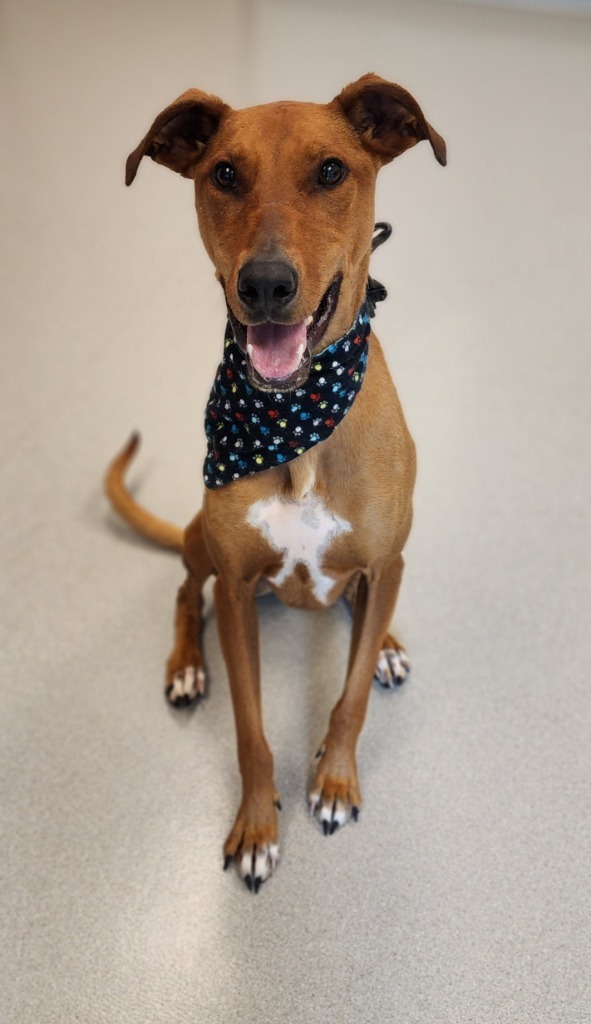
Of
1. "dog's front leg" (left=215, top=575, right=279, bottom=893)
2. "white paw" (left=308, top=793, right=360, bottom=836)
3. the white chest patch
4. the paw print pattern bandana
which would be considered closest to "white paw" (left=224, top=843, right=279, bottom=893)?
"dog's front leg" (left=215, top=575, right=279, bottom=893)

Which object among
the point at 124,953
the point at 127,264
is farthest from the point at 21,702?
the point at 127,264

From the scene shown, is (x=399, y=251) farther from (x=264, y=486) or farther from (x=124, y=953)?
(x=124, y=953)

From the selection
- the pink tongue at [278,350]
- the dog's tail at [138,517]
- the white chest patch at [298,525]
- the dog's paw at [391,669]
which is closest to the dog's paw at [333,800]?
the dog's paw at [391,669]

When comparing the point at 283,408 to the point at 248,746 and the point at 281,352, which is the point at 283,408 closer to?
the point at 281,352

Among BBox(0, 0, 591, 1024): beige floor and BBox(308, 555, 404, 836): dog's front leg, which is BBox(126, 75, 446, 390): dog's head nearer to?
BBox(308, 555, 404, 836): dog's front leg

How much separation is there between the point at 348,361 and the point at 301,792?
106cm

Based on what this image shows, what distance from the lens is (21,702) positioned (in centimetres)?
216

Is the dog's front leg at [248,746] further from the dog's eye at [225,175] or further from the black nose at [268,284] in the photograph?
the dog's eye at [225,175]

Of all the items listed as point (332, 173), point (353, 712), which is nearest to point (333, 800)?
point (353, 712)

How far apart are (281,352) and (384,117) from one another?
1.60 feet

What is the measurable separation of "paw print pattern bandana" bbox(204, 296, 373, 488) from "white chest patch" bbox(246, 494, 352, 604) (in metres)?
0.08

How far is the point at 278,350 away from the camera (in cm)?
138

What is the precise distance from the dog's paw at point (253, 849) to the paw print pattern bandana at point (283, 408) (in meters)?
0.77

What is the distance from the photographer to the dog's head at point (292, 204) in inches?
51.2
